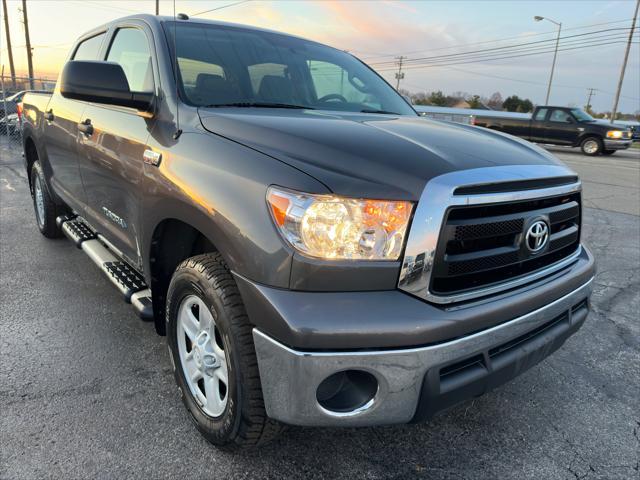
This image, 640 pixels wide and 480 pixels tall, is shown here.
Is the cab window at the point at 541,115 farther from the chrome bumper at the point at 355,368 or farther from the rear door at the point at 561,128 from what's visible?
the chrome bumper at the point at 355,368

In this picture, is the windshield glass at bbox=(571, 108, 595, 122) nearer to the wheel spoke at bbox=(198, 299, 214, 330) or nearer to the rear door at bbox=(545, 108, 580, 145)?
the rear door at bbox=(545, 108, 580, 145)

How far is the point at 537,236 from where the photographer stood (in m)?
2.03

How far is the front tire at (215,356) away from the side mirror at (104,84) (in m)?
0.93

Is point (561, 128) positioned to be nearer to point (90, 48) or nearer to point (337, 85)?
point (337, 85)

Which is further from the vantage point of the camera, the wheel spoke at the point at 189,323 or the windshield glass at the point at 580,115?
the windshield glass at the point at 580,115

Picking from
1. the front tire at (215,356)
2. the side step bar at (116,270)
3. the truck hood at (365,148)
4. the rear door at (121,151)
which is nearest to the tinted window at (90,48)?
the rear door at (121,151)

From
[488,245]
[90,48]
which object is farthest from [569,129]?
[488,245]

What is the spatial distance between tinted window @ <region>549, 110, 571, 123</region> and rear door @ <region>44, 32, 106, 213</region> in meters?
18.7

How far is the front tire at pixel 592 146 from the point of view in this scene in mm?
18297

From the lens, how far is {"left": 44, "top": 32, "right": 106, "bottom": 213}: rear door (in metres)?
3.57

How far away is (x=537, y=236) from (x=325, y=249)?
95cm

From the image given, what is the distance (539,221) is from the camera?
80.1 inches

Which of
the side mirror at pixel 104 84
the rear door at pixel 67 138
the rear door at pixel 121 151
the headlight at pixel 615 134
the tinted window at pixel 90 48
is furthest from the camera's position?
the headlight at pixel 615 134

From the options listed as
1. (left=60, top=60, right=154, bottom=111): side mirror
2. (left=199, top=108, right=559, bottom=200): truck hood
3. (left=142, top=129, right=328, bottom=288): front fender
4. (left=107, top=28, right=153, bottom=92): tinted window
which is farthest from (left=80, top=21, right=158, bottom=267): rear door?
(left=199, top=108, right=559, bottom=200): truck hood
